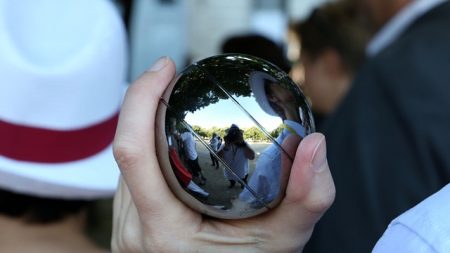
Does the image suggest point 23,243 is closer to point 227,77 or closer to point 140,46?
point 227,77

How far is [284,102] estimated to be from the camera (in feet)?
2.55

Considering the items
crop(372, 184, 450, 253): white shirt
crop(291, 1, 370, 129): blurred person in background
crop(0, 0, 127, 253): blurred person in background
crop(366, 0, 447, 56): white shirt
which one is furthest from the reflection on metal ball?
crop(291, 1, 370, 129): blurred person in background

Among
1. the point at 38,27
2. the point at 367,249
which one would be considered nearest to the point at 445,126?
the point at 367,249

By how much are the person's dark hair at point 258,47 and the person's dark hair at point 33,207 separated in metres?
1.70

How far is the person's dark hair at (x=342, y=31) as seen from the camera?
2.77 meters

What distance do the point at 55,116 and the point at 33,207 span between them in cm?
20

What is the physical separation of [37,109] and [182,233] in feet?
2.05

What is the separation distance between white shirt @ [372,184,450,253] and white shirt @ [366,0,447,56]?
1372mm

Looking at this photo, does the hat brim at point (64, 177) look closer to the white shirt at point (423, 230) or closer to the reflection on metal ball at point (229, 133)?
the reflection on metal ball at point (229, 133)

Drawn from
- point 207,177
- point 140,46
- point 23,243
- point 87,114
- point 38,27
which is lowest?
point 140,46

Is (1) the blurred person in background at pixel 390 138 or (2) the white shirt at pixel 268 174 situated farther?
(1) the blurred person in background at pixel 390 138

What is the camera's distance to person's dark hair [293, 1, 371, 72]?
2768 millimetres

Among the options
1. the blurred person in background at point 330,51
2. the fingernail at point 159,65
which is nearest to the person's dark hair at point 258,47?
the blurred person in background at point 330,51

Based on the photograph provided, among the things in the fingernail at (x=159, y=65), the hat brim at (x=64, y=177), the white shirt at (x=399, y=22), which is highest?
the fingernail at (x=159, y=65)
